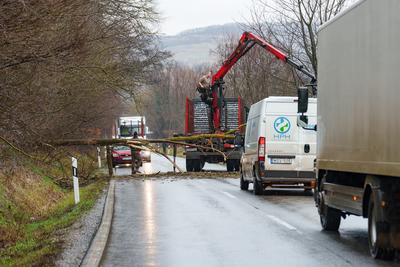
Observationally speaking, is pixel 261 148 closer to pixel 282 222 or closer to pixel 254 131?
pixel 254 131

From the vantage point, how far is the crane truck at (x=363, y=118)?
9102mm

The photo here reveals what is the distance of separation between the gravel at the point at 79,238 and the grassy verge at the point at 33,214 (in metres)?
0.15

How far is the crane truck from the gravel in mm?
3799

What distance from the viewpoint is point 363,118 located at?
1026 cm

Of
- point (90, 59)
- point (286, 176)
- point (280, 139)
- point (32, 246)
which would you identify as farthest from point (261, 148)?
point (32, 246)

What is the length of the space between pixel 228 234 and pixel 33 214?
9.22 m

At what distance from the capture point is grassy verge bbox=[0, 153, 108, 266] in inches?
458

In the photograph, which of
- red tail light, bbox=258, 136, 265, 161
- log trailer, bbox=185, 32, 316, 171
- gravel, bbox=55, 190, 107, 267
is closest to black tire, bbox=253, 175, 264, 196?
red tail light, bbox=258, 136, 265, 161

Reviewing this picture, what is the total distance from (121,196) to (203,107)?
46.1 feet

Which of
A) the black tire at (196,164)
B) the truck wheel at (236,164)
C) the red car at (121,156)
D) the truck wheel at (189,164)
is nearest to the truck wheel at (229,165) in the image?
the truck wheel at (236,164)

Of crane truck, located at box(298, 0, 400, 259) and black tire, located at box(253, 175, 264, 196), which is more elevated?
crane truck, located at box(298, 0, 400, 259)

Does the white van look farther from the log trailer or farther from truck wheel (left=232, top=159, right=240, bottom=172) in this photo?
truck wheel (left=232, top=159, right=240, bottom=172)

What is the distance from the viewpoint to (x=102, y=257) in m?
10.5

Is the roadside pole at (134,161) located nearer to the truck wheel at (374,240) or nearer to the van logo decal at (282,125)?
the van logo decal at (282,125)
